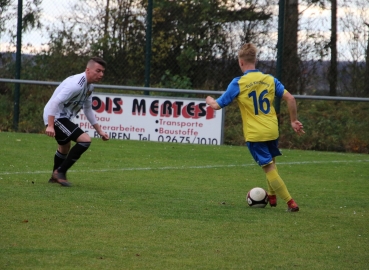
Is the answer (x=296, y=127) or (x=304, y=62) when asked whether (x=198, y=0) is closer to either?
(x=304, y=62)

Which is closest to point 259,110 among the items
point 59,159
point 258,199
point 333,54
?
point 258,199

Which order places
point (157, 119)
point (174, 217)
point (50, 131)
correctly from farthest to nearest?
1. point (157, 119)
2. point (50, 131)
3. point (174, 217)

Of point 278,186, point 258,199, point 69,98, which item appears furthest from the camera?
point 69,98

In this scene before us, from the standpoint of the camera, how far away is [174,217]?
677 centimetres

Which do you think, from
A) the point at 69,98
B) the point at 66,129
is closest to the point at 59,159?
the point at 66,129

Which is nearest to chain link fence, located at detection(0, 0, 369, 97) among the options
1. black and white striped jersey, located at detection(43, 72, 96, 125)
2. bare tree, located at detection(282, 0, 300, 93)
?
bare tree, located at detection(282, 0, 300, 93)

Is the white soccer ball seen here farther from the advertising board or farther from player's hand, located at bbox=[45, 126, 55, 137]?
the advertising board

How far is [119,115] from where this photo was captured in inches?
638

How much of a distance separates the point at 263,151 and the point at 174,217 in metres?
1.25

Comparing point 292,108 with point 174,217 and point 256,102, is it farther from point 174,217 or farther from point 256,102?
point 174,217

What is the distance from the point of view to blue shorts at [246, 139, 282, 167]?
743 centimetres

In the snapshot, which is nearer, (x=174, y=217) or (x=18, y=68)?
(x=174, y=217)

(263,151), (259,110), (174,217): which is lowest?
(174,217)

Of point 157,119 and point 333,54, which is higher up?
point 333,54
